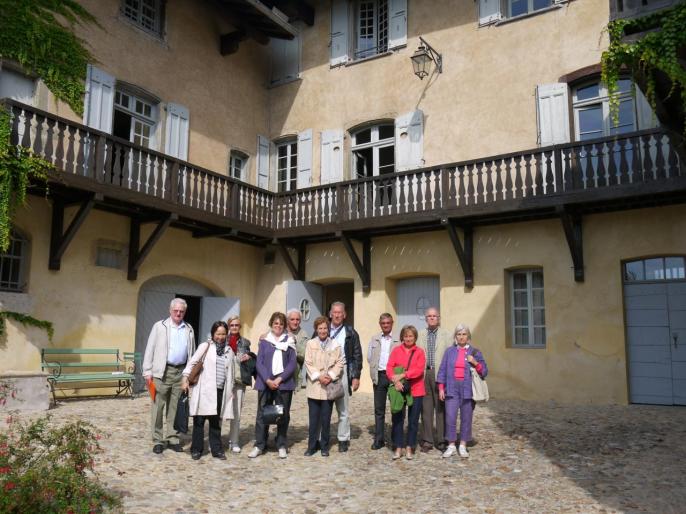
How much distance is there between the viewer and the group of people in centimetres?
663

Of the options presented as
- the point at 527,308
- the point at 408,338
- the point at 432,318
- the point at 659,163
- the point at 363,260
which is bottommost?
the point at 408,338

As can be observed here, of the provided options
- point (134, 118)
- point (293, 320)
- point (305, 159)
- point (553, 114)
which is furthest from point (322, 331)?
point (305, 159)

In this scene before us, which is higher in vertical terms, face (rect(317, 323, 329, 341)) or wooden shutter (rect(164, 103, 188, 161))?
wooden shutter (rect(164, 103, 188, 161))

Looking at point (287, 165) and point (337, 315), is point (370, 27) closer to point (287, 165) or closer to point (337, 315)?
point (287, 165)

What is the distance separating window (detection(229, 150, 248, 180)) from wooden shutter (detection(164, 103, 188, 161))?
1604mm

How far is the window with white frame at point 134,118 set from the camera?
12.5 m

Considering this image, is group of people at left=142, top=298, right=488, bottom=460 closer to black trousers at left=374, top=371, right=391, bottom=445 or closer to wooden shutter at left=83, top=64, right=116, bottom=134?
black trousers at left=374, top=371, right=391, bottom=445

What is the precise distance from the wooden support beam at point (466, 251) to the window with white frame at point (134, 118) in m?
6.51

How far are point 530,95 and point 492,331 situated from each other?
15.6 feet

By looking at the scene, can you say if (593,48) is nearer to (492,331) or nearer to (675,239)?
(675,239)

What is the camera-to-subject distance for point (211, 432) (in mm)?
6633

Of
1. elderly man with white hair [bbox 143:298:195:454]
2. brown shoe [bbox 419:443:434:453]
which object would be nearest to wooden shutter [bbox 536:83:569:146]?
brown shoe [bbox 419:443:434:453]

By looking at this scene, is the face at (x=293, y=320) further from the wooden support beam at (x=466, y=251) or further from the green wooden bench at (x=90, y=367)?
the wooden support beam at (x=466, y=251)

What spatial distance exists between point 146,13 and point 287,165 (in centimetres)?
475
